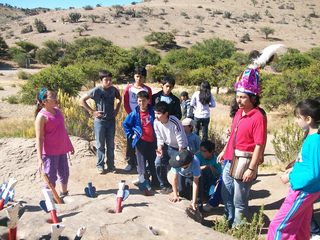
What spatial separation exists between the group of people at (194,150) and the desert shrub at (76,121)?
1.88 meters

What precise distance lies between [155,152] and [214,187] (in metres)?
0.96

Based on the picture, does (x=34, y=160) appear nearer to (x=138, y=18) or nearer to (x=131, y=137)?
(x=131, y=137)

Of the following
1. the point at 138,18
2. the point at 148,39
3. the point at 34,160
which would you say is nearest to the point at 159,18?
the point at 138,18

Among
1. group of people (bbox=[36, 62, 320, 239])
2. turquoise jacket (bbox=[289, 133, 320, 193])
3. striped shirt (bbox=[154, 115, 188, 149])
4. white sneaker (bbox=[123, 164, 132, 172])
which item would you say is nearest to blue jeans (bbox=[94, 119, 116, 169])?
group of people (bbox=[36, 62, 320, 239])

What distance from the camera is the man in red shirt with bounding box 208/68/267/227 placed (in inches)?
165

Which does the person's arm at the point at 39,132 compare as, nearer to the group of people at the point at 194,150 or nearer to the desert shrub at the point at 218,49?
the group of people at the point at 194,150

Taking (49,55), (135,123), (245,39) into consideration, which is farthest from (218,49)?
(135,123)

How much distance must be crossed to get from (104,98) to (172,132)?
4.83ft

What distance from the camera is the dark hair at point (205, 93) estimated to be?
785 cm

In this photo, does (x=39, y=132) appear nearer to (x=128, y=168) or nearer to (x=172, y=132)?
(x=172, y=132)

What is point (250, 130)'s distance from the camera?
4.26 m

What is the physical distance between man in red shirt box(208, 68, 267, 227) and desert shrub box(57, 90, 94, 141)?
436cm

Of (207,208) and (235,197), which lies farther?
(207,208)

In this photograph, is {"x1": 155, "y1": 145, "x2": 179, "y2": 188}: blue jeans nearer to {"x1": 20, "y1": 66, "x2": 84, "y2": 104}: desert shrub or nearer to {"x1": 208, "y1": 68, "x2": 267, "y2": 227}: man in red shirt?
{"x1": 208, "y1": 68, "x2": 267, "y2": 227}: man in red shirt
